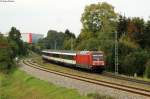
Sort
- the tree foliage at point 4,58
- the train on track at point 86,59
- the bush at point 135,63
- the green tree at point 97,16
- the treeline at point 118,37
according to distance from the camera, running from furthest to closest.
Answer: the green tree at point 97,16 → the tree foliage at point 4,58 → the treeline at point 118,37 → the bush at point 135,63 → the train on track at point 86,59

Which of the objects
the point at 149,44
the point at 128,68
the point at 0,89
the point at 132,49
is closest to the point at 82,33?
the point at 149,44

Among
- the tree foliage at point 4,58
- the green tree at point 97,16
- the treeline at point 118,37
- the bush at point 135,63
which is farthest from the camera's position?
the green tree at point 97,16

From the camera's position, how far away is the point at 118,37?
100m

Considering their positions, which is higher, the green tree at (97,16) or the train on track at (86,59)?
the green tree at (97,16)

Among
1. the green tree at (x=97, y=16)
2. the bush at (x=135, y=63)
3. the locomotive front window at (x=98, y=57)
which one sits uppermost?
the green tree at (x=97, y=16)

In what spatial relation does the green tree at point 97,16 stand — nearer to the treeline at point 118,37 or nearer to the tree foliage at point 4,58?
the treeline at point 118,37

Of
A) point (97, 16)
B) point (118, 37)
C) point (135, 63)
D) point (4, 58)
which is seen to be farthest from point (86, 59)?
point (97, 16)

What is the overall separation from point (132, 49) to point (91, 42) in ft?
58.5

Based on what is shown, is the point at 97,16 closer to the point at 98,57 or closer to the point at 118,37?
the point at 118,37

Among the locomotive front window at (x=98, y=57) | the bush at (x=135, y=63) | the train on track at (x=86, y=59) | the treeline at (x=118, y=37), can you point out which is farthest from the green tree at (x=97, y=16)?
the locomotive front window at (x=98, y=57)

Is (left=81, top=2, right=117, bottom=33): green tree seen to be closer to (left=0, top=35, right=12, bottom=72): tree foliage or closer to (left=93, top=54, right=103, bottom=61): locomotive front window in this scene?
(left=0, top=35, right=12, bottom=72): tree foliage

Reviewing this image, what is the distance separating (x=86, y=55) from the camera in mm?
61719

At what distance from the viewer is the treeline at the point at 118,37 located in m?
67.0

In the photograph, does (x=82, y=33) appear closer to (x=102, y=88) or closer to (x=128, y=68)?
(x=128, y=68)
